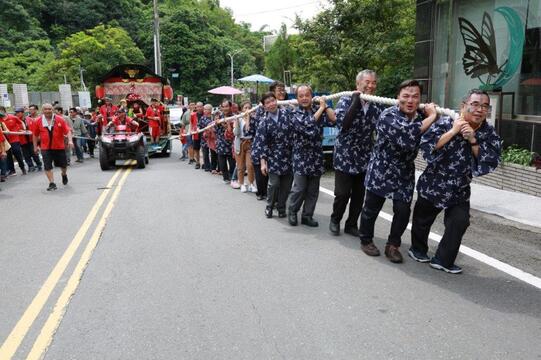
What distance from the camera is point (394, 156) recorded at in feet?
16.4

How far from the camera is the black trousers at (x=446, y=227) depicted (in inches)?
184

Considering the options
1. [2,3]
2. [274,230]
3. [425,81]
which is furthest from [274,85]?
[2,3]

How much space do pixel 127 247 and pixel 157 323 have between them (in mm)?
2188

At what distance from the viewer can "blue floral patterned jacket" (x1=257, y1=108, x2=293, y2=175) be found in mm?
6891

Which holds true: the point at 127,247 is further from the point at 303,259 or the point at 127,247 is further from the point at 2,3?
the point at 2,3

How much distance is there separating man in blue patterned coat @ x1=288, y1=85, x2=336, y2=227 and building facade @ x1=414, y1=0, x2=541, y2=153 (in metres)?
4.99

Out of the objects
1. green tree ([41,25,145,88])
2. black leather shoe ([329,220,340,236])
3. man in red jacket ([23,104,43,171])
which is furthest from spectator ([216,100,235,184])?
green tree ([41,25,145,88])

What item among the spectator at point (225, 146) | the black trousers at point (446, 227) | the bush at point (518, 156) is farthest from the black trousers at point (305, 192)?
the bush at point (518, 156)

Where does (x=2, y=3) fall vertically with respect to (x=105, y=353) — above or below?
above

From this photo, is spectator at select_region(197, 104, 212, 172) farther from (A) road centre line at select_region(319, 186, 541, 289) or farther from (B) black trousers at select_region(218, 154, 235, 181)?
(A) road centre line at select_region(319, 186, 541, 289)

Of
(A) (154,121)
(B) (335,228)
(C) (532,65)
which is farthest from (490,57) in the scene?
(A) (154,121)

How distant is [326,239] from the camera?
6027 mm

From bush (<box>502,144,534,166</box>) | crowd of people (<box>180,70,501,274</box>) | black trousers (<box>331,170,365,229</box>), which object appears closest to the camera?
crowd of people (<box>180,70,501,274</box>)

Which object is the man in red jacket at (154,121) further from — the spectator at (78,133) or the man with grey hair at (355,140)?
the man with grey hair at (355,140)
